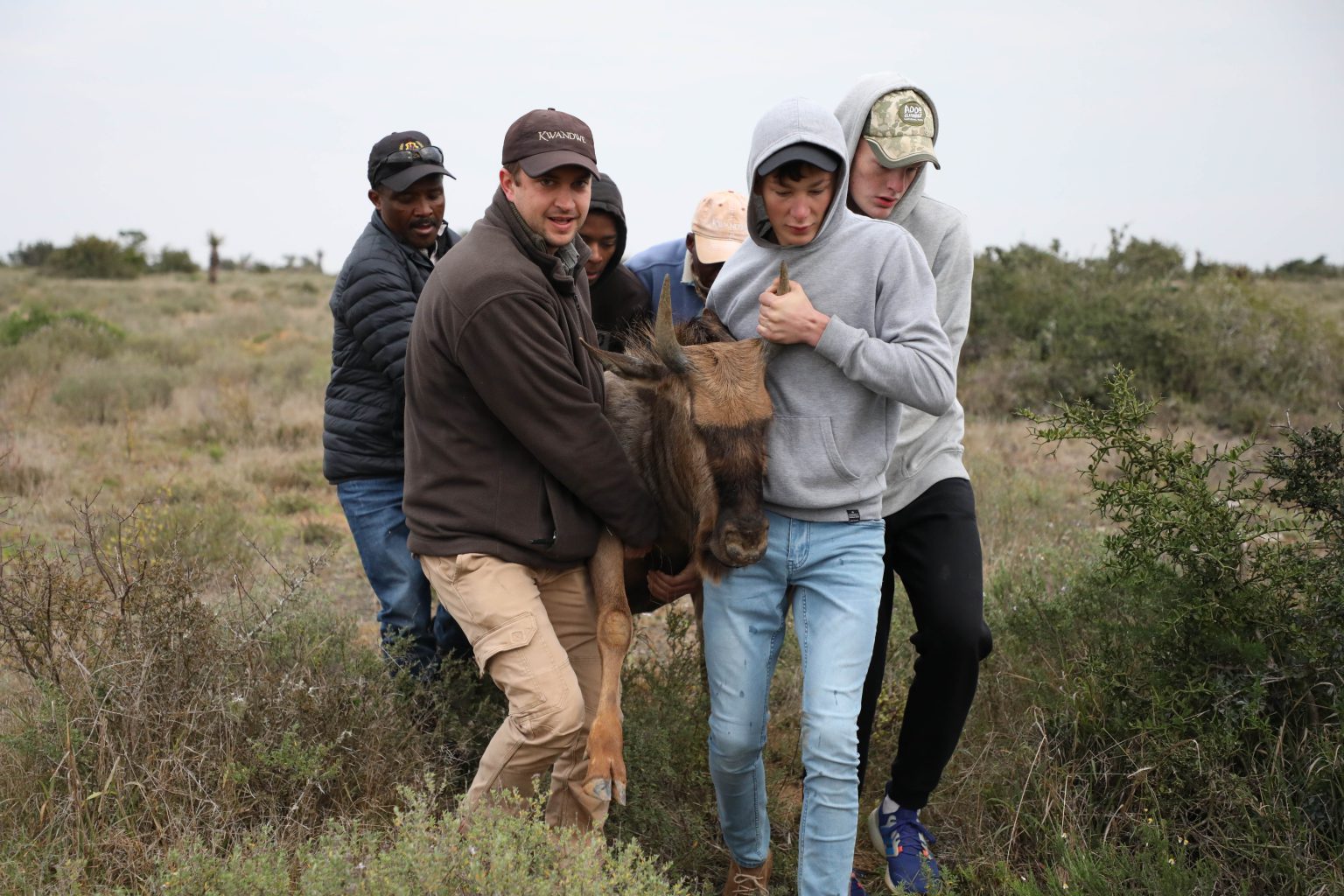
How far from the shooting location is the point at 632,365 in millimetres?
4012

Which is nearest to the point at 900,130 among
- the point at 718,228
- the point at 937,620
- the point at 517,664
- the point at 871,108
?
the point at 871,108

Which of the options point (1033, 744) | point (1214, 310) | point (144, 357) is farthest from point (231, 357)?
point (1033, 744)

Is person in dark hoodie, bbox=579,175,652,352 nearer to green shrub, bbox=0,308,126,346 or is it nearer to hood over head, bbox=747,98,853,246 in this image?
hood over head, bbox=747,98,853,246

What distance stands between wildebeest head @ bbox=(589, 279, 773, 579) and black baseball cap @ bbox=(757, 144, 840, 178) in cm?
58

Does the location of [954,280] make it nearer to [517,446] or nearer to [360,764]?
[517,446]

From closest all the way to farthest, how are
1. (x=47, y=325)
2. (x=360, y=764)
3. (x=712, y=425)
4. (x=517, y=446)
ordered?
(x=712, y=425)
(x=517, y=446)
(x=360, y=764)
(x=47, y=325)

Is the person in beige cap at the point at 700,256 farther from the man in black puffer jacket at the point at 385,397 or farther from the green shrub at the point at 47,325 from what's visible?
the green shrub at the point at 47,325

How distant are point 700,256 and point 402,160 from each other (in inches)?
62.0

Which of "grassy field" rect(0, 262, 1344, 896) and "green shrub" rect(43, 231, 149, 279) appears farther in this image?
"green shrub" rect(43, 231, 149, 279)

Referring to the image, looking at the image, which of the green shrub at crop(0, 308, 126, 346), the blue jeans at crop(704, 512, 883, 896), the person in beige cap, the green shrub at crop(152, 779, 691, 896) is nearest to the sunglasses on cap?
the person in beige cap

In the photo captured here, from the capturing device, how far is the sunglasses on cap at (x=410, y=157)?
17.0 ft

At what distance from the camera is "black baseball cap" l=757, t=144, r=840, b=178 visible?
361 centimetres

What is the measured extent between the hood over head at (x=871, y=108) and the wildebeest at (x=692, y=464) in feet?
3.08

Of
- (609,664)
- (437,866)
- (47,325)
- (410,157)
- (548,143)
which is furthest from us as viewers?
(47,325)
